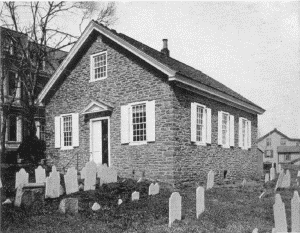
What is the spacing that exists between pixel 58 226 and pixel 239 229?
3418mm

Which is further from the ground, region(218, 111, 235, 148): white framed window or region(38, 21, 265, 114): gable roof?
region(38, 21, 265, 114): gable roof

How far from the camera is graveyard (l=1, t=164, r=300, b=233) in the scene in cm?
654

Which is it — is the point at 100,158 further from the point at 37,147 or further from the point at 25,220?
the point at 25,220

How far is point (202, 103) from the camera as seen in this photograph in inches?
603

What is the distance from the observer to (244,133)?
20281mm

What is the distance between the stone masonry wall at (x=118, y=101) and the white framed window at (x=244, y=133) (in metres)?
7.66

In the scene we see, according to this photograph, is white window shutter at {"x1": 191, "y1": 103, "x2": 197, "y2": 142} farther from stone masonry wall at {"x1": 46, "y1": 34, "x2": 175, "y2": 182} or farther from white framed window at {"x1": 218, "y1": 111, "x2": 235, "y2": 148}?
white framed window at {"x1": 218, "y1": 111, "x2": 235, "y2": 148}

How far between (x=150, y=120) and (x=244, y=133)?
8740 mm

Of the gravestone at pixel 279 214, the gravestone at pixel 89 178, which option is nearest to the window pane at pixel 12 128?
the gravestone at pixel 89 178

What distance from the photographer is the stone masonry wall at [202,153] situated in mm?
13406

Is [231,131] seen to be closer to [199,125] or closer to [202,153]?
[199,125]

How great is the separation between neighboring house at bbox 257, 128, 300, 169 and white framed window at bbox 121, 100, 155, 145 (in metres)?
54.1

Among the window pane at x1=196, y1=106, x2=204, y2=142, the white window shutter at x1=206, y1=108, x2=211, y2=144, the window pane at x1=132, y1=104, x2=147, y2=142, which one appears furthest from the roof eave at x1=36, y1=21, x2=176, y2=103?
the white window shutter at x1=206, y1=108, x2=211, y2=144

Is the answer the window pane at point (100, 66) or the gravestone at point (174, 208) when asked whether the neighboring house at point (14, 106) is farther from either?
the gravestone at point (174, 208)
